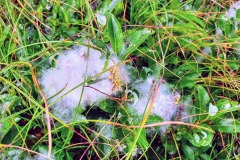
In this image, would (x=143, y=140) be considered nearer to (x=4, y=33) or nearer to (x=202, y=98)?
(x=202, y=98)

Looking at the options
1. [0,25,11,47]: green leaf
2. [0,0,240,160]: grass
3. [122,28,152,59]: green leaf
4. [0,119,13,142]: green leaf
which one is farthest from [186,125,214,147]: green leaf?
[0,25,11,47]: green leaf

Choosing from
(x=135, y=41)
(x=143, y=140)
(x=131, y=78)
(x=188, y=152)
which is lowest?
(x=188, y=152)

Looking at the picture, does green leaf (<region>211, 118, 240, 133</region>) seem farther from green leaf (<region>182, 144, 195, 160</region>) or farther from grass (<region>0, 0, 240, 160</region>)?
green leaf (<region>182, 144, 195, 160</region>)

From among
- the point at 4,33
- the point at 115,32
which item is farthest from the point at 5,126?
the point at 115,32

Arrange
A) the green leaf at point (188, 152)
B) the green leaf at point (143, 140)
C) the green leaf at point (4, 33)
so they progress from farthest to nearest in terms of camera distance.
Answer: the green leaf at point (4, 33) → the green leaf at point (188, 152) → the green leaf at point (143, 140)

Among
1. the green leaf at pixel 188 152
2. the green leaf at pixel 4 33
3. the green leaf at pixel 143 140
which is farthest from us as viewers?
the green leaf at pixel 4 33

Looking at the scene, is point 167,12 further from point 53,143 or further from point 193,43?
point 53,143

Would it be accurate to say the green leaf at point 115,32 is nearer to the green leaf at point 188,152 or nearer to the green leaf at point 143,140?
the green leaf at point 143,140

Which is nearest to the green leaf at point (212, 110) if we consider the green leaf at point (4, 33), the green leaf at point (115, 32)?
the green leaf at point (115, 32)
